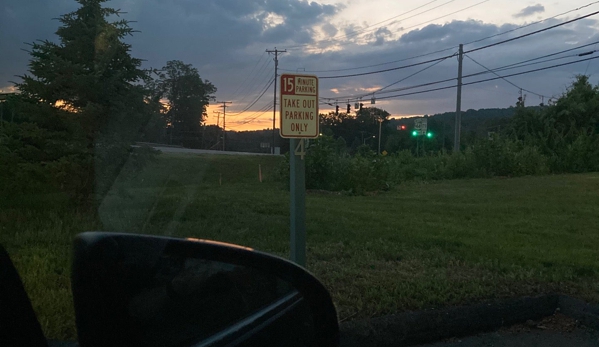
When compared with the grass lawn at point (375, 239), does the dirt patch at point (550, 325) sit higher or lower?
lower

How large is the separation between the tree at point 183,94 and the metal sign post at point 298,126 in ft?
20.7

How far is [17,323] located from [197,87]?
24.3 m

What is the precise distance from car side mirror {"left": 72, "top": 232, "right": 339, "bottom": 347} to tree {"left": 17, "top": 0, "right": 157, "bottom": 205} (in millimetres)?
8209

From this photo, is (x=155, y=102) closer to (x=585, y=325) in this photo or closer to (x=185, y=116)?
(x=585, y=325)

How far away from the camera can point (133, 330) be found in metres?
1.63

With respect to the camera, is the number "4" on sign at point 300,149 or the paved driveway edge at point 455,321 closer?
the paved driveway edge at point 455,321

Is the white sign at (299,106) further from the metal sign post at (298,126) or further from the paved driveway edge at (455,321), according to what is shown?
the paved driveway edge at (455,321)

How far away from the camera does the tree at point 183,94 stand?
16.1 m

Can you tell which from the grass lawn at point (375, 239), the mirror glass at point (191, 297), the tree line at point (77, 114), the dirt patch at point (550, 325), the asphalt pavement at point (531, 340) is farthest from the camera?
the tree line at point (77, 114)

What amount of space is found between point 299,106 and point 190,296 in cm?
350

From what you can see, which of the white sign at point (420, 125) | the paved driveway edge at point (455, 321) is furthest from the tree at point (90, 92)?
the white sign at point (420, 125)

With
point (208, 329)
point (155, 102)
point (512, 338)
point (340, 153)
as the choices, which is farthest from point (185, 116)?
point (208, 329)

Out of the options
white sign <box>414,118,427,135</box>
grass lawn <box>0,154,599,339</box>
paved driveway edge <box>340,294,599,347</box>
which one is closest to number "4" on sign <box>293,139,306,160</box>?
grass lawn <box>0,154,599,339</box>

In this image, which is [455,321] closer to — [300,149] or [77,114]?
[300,149]
